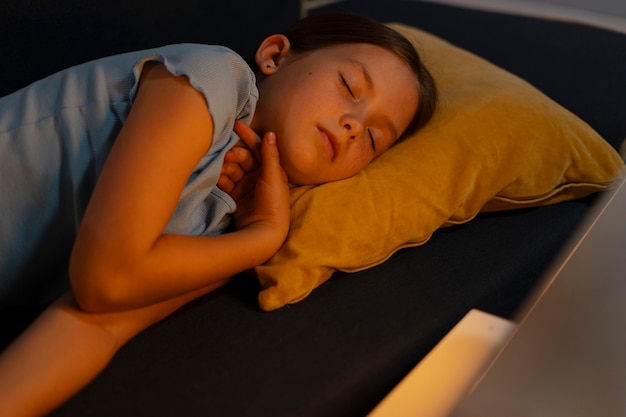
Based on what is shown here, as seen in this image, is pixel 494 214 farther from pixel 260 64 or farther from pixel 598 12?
pixel 598 12

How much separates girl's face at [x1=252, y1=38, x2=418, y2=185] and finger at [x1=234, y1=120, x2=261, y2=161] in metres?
0.03

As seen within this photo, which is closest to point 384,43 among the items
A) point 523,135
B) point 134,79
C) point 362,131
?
point 362,131

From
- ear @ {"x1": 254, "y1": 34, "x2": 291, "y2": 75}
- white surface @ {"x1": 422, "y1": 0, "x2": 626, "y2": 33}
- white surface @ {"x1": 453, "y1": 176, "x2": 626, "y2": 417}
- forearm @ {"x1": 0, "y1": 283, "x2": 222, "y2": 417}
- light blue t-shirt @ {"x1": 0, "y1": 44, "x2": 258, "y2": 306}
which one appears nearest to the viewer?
white surface @ {"x1": 453, "y1": 176, "x2": 626, "y2": 417}

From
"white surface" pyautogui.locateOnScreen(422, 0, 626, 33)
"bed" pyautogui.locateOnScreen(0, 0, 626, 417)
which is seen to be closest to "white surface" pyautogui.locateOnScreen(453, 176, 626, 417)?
"bed" pyautogui.locateOnScreen(0, 0, 626, 417)

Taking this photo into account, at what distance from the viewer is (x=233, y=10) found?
1.94 m

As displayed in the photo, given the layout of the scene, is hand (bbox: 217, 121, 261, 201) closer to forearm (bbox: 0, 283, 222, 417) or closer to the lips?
the lips

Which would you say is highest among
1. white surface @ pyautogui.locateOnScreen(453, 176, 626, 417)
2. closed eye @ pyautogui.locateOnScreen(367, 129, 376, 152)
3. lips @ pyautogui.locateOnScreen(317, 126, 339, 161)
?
white surface @ pyautogui.locateOnScreen(453, 176, 626, 417)

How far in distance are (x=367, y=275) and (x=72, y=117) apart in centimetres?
54

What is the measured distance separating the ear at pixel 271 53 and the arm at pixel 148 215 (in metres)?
0.28

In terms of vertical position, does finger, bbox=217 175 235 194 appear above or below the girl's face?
below

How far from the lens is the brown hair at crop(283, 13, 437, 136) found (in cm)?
128

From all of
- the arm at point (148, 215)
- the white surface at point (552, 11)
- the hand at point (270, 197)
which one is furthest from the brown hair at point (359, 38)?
the white surface at point (552, 11)

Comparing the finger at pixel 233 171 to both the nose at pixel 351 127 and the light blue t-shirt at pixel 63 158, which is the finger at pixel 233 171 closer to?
the light blue t-shirt at pixel 63 158

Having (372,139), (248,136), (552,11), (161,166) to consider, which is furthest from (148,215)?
(552,11)
